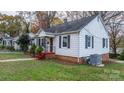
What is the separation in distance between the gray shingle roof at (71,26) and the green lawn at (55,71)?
1041mm

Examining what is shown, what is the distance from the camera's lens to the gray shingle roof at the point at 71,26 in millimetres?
6204

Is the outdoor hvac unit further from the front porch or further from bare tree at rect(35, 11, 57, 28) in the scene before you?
bare tree at rect(35, 11, 57, 28)

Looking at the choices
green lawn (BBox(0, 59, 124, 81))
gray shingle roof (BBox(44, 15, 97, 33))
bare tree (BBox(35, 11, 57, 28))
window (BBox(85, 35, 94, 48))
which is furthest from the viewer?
window (BBox(85, 35, 94, 48))

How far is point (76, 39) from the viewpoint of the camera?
23.2 ft

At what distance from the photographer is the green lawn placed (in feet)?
18.0

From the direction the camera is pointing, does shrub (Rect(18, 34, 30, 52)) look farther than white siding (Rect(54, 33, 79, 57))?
No

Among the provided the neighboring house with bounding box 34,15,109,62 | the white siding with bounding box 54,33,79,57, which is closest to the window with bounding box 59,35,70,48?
the neighboring house with bounding box 34,15,109,62

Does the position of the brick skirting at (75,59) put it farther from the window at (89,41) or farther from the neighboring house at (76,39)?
the window at (89,41)

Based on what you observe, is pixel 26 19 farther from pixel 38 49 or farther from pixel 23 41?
pixel 38 49

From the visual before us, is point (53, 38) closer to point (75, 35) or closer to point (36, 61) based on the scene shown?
point (75, 35)

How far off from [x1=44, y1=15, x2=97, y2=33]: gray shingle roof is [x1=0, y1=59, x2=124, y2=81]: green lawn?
1.04m

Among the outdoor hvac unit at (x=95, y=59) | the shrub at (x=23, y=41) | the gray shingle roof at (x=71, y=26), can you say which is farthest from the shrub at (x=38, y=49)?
the outdoor hvac unit at (x=95, y=59)
